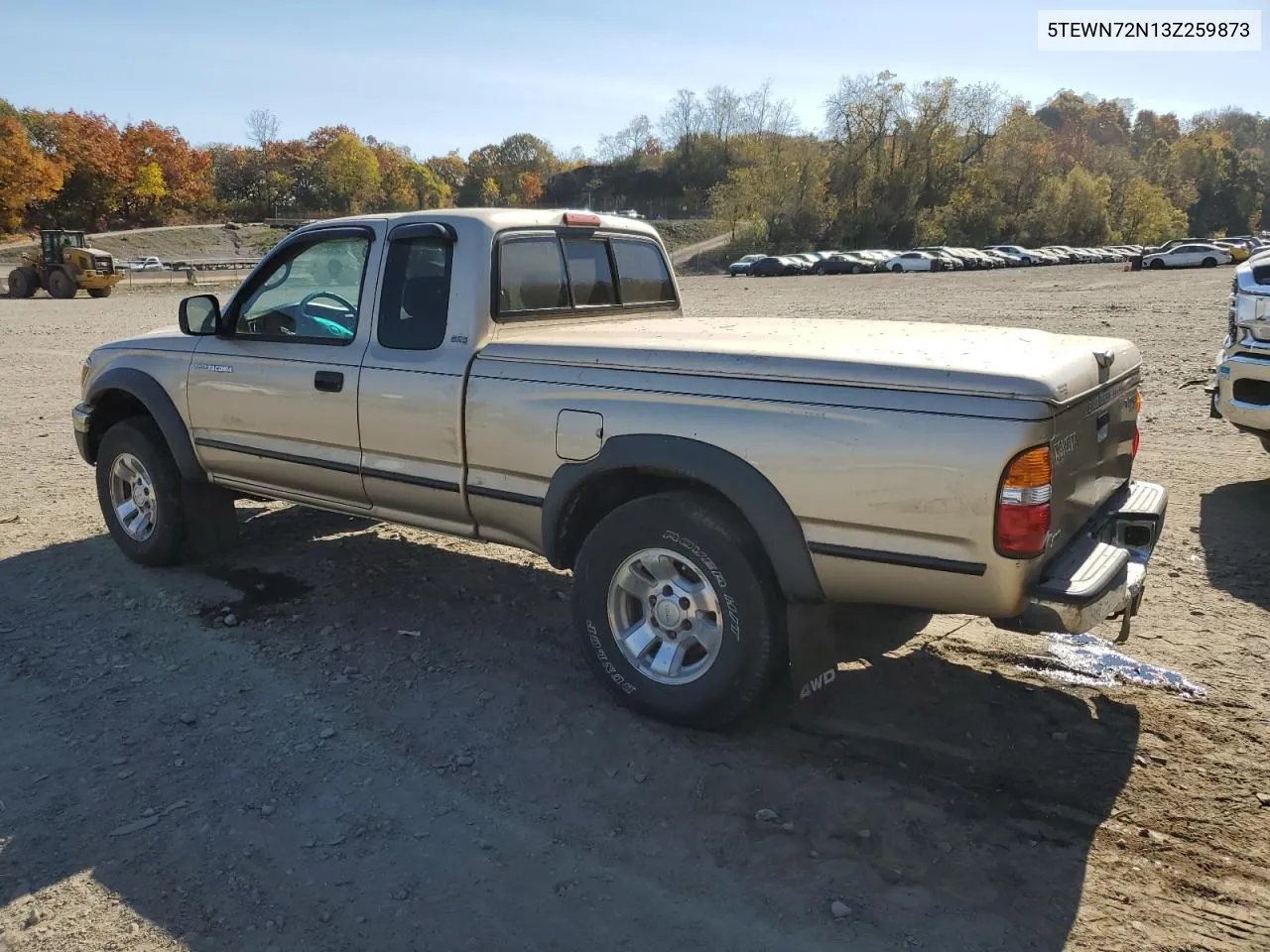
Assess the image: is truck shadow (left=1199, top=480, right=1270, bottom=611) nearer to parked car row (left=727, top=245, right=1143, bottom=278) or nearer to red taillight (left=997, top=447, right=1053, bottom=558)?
red taillight (left=997, top=447, right=1053, bottom=558)

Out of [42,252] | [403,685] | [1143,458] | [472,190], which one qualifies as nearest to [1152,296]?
[1143,458]

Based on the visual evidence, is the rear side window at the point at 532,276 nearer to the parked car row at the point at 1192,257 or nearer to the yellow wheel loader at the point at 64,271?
the yellow wheel loader at the point at 64,271

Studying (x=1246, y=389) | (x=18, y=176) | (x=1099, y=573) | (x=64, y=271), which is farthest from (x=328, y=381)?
(x=18, y=176)

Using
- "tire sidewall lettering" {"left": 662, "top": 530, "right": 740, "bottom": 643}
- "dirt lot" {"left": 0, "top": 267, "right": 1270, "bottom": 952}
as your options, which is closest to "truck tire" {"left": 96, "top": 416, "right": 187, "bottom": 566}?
"dirt lot" {"left": 0, "top": 267, "right": 1270, "bottom": 952}

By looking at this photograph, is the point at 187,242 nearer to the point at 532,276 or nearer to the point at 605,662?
the point at 532,276

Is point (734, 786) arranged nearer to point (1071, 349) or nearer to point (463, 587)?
point (1071, 349)

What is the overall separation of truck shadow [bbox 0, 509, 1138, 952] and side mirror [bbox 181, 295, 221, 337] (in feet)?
5.16

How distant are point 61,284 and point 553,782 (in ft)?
124

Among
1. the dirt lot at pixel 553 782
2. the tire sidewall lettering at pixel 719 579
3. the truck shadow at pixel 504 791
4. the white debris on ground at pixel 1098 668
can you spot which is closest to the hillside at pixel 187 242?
the dirt lot at pixel 553 782

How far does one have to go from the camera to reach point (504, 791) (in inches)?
139

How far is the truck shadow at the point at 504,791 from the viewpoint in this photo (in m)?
2.87

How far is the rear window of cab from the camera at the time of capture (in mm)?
4594

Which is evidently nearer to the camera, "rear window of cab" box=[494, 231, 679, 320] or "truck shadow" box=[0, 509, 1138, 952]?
"truck shadow" box=[0, 509, 1138, 952]

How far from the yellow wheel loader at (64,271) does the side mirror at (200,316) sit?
34068mm
